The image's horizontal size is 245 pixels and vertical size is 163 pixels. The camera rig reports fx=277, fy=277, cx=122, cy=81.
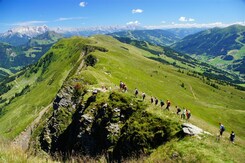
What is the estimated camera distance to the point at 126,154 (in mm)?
50000

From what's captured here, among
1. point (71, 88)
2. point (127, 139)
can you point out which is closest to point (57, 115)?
point (71, 88)

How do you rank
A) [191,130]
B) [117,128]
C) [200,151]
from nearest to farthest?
[200,151]
[191,130]
[117,128]

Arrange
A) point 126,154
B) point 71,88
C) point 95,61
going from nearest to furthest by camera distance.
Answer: point 126,154
point 71,88
point 95,61

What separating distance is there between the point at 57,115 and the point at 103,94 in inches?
1284

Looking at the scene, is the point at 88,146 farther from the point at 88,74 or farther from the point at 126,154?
the point at 88,74

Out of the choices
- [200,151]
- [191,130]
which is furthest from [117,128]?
[200,151]

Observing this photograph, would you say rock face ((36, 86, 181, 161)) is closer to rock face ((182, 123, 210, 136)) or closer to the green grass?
rock face ((182, 123, 210, 136))

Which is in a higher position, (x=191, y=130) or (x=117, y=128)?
(x=191, y=130)

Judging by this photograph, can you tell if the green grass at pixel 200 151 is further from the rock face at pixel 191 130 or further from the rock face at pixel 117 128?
the rock face at pixel 117 128

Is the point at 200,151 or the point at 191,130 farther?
the point at 191,130

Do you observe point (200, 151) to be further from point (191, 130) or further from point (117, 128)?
point (117, 128)

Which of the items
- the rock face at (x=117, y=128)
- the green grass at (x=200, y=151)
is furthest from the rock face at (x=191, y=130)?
the rock face at (x=117, y=128)

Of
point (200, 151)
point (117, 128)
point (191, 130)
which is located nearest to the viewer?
point (200, 151)

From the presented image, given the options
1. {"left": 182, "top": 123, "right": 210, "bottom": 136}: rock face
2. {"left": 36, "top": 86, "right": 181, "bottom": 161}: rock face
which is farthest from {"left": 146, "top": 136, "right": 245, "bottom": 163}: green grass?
{"left": 36, "top": 86, "right": 181, "bottom": 161}: rock face
